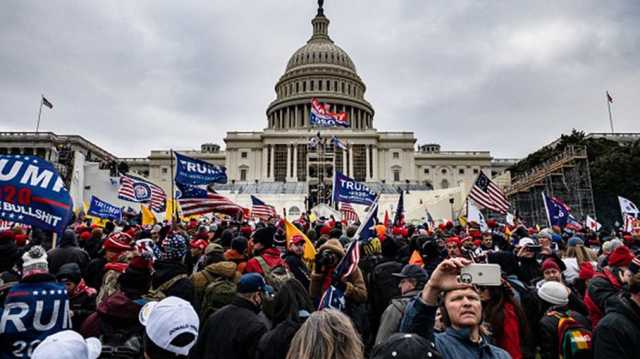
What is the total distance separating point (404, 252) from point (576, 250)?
240cm

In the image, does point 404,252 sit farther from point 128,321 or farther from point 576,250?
point 128,321

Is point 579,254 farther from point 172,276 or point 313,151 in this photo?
point 313,151

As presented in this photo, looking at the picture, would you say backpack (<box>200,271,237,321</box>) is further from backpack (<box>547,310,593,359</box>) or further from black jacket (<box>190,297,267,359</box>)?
backpack (<box>547,310,593,359</box>)

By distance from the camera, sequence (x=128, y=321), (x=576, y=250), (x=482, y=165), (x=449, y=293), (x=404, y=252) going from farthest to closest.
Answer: (x=482, y=165), (x=404, y=252), (x=576, y=250), (x=128, y=321), (x=449, y=293)

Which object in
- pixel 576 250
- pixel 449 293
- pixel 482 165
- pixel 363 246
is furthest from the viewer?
pixel 482 165

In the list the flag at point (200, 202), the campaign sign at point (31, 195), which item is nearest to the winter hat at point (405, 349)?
the campaign sign at point (31, 195)

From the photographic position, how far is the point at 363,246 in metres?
6.45

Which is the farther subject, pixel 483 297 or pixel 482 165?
pixel 482 165

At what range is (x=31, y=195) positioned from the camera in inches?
230

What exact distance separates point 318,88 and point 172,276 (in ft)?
252

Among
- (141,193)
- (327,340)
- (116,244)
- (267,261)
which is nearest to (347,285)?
(267,261)

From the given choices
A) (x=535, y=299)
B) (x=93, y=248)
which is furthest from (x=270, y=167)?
(x=535, y=299)

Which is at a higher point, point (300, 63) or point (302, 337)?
point (300, 63)

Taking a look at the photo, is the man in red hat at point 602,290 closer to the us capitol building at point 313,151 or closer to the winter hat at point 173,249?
the winter hat at point 173,249
